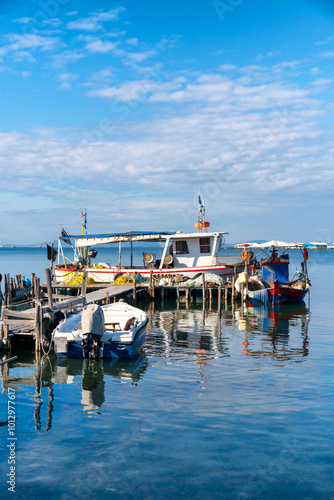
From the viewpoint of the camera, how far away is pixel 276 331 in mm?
20812

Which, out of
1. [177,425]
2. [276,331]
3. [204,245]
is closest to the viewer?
[177,425]

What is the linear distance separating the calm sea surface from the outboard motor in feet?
1.76

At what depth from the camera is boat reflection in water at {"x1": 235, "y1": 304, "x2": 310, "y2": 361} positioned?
1641cm

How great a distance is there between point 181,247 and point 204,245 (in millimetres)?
1816

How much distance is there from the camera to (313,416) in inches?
394

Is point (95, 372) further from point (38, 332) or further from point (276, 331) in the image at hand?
point (276, 331)

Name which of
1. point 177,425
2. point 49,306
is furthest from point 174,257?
point 177,425

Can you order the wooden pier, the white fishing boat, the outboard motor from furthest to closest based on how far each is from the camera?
1. the white fishing boat
2. the wooden pier
3. the outboard motor

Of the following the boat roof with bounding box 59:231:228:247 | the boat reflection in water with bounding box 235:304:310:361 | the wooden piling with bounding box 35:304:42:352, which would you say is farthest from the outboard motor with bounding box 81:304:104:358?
the boat roof with bounding box 59:231:228:247

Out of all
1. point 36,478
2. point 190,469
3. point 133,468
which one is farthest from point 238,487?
point 36,478

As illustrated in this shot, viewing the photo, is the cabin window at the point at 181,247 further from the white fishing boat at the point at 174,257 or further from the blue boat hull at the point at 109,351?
the blue boat hull at the point at 109,351

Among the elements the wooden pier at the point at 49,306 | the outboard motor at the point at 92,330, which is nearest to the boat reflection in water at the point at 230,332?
the wooden pier at the point at 49,306

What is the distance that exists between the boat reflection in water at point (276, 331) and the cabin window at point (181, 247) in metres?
7.50

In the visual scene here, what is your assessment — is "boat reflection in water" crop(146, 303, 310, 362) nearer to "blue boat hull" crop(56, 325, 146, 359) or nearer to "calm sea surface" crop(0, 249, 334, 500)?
"calm sea surface" crop(0, 249, 334, 500)
